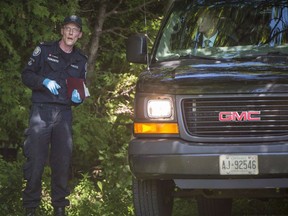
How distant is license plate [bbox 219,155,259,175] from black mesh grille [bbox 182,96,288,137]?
0.70 feet

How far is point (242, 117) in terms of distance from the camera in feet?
18.2

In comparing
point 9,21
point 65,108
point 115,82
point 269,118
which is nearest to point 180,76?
point 269,118

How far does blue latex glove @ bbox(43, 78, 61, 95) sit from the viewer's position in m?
6.41

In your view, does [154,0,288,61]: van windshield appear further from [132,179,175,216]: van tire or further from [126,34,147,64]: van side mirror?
[132,179,175,216]: van tire

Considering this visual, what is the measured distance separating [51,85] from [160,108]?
1.19 m

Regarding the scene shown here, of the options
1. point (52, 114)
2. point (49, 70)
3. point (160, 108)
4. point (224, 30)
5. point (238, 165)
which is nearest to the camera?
point (238, 165)

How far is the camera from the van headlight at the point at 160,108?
225 inches

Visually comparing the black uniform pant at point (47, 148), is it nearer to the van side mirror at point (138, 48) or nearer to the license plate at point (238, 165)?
the van side mirror at point (138, 48)

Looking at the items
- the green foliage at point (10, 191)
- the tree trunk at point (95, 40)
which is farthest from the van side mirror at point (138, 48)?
the tree trunk at point (95, 40)

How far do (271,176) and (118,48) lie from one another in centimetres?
630

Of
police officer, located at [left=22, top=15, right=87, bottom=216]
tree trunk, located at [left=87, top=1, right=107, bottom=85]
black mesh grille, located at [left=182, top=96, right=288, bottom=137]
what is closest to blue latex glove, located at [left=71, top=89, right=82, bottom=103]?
police officer, located at [left=22, top=15, right=87, bottom=216]

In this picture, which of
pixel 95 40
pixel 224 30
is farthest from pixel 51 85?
pixel 95 40

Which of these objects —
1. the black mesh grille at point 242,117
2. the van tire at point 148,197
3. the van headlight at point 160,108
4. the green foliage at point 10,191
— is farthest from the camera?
the green foliage at point 10,191

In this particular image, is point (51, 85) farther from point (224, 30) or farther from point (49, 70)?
point (224, 30)
